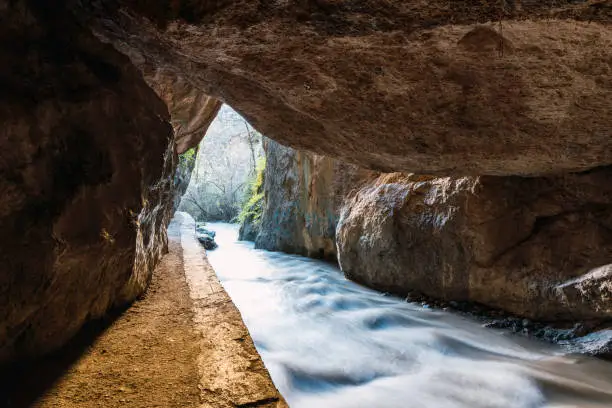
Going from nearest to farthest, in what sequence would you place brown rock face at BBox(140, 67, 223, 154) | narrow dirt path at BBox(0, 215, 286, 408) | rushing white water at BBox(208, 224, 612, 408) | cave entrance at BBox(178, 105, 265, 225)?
1. narrow dirt path at BBox(0, 215, 286, 408)
2. rushing white water at BBox(208, 224, 612, 408)
3. brown rock face at BBox(140, 67, 223, 154)
4. cave entrance at BBox(178, 105, 265, 225)

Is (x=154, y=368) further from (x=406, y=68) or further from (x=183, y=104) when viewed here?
(x=183, y=104)

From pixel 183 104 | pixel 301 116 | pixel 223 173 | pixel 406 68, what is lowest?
pixel 301 116

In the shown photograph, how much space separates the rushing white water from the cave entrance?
20.2m

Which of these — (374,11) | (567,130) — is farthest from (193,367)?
(567,130)

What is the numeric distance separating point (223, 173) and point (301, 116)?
28.7m

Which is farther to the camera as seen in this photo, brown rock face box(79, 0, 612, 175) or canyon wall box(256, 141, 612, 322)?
canyon wall box(256, 141, 612, 322)

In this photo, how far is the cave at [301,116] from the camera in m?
1.54

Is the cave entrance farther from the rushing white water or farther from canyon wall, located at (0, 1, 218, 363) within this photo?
canyon wall, located at (0, 1, 218, 363)

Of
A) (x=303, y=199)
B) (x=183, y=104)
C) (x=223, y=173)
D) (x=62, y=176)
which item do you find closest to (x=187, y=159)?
(x=303, y=199)

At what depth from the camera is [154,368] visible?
1647 mm

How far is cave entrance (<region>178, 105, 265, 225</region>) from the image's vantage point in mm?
27328

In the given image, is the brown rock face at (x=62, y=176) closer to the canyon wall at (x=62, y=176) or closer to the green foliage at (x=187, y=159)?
the canyon wall at (x=62, y=176)

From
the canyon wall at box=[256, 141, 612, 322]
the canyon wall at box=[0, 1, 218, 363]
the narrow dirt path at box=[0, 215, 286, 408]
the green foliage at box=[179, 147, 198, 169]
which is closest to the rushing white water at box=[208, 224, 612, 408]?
the canyon wall at box=[256, 141, 612, 322]

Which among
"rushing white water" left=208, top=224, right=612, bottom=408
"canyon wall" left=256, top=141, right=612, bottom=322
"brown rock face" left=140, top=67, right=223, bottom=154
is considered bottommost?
"rushing white water" left=208, top=224, right=612, bottom=408
